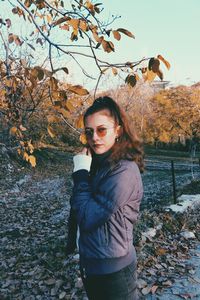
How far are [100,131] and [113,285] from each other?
3.06 feet

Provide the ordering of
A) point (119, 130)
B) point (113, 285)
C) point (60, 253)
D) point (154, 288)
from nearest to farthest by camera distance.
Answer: point (113, 285)
point (119, 130)
point (154, 288)
point (60, 253)

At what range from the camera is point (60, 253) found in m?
6.23

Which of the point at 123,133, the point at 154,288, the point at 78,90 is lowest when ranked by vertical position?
the point at 154,288

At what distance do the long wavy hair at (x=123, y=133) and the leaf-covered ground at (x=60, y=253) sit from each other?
9.31 feet

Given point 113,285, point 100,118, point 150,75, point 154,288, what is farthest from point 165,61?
point 154,288

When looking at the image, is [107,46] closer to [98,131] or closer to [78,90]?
[78,90]

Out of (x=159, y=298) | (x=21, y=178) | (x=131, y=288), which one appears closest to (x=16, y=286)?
(x=159, y=298)

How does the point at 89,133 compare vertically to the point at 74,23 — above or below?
below

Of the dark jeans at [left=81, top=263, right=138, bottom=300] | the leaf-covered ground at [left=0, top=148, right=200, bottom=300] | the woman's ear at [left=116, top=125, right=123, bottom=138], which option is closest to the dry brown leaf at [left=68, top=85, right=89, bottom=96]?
the woman's ear at [left=116, top=125, right=123, bottom=138]

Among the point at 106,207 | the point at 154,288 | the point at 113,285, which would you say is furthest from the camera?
the point at 154,288

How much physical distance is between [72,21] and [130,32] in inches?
15.6

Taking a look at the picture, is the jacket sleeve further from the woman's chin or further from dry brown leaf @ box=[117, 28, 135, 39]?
dry brown leaf @ box=[117, 28, 135, 39]

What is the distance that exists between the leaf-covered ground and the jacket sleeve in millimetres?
2908

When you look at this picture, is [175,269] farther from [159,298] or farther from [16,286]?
[16,286]
